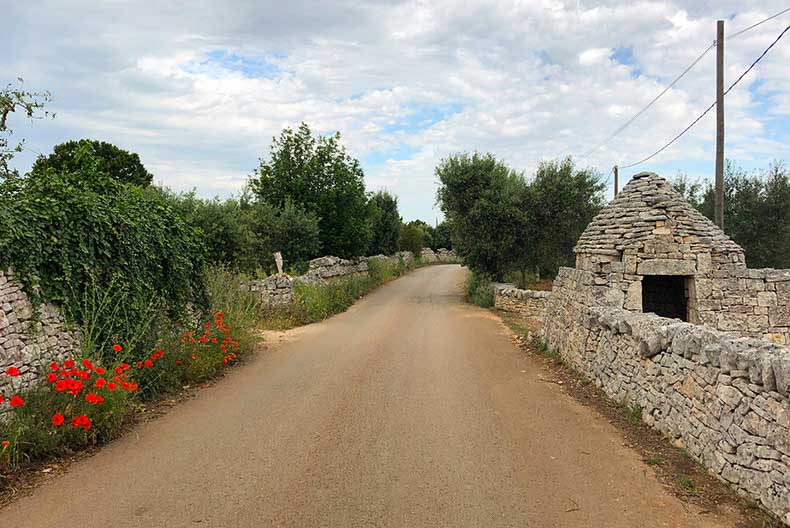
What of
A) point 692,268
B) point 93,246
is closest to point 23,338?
point 93,246

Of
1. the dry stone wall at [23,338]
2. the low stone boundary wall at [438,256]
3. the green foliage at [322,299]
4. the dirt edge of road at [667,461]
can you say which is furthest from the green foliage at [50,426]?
the low stone boundary wall at [438,256]

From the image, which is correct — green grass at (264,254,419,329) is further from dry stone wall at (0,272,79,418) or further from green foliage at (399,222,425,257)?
green foliage at (399,222,425,257)

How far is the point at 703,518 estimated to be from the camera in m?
4.26

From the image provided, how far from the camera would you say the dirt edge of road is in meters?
4.36

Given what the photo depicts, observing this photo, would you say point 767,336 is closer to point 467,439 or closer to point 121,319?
point 467,439

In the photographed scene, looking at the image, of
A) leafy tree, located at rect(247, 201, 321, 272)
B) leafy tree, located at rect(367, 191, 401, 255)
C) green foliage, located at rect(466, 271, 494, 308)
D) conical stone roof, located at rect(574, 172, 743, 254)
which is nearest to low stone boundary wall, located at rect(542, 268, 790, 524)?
conical stone roof, located at rect(574, 172, 743, 254)

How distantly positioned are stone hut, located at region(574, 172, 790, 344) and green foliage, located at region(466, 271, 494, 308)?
10857 millimetres

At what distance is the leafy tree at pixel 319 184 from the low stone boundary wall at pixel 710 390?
1933 cm

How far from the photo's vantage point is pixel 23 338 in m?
6.08

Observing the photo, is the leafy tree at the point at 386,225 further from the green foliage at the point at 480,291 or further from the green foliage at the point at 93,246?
the green foliage at the point at 93,246

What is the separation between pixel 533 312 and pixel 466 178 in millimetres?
6858

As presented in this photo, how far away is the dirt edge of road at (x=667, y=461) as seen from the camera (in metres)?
4.36

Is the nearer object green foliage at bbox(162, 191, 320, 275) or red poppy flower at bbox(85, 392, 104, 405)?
red poppy flower at bbox(85, 392, 104, 405)

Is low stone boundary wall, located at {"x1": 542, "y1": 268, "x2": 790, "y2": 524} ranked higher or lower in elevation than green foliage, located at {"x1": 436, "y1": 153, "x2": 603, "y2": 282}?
lower
